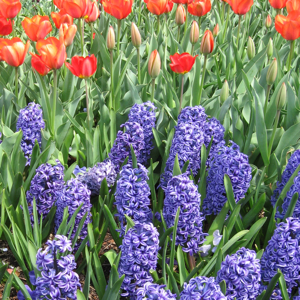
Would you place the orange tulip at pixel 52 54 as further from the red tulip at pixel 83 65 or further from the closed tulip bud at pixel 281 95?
the closed tulip bud at pixel 281 95

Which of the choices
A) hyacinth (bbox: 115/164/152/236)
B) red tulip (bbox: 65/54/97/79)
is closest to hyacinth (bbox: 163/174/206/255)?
hyacinth (bbox: 115/164/152/236)

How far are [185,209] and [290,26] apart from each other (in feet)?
5.18

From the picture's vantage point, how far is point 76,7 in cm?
252

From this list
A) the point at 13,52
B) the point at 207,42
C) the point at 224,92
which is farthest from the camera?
the point at 207,42

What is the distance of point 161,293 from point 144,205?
0.41 meters

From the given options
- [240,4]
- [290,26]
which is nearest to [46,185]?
[290,26]

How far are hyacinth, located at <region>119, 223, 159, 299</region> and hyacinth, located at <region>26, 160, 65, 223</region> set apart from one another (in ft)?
1.61

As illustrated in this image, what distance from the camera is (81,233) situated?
4.91 ft

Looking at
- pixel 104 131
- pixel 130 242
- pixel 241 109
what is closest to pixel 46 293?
pixel 130 242

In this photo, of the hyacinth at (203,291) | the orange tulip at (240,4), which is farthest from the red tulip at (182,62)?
the hyacinth at (203,291)

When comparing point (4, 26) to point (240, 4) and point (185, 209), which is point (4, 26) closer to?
point (240, 4)

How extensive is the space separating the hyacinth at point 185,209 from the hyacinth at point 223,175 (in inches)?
9.5

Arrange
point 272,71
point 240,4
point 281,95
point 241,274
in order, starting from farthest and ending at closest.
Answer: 1. point 240,4
2. point 272,71
3. point 281,95
4. point 241,274

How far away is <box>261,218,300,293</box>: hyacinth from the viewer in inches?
47.1
